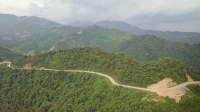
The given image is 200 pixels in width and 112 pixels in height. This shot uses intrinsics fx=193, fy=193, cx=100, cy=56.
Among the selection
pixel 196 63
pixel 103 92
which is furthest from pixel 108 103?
pixel 196 63

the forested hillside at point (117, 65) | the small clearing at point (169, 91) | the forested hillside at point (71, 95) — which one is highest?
the forested hillside at point (117, 65)

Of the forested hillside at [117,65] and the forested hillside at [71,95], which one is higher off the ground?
the forested hillside at [117,65]

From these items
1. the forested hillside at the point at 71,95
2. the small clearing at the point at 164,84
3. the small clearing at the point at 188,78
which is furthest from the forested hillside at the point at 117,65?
the forested hillside at the point at 71,95

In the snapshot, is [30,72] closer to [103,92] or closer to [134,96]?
[103,92]

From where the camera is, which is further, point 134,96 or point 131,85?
point 131,85

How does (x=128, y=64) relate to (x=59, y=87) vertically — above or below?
above

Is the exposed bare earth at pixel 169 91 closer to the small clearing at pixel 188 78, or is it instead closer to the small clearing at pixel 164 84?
the small clearing at pixel 164 84

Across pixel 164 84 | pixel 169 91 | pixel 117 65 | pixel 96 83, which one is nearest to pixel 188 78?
pixel 164 84

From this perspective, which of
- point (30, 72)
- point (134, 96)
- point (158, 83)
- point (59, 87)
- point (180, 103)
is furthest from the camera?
point (30, 72)
